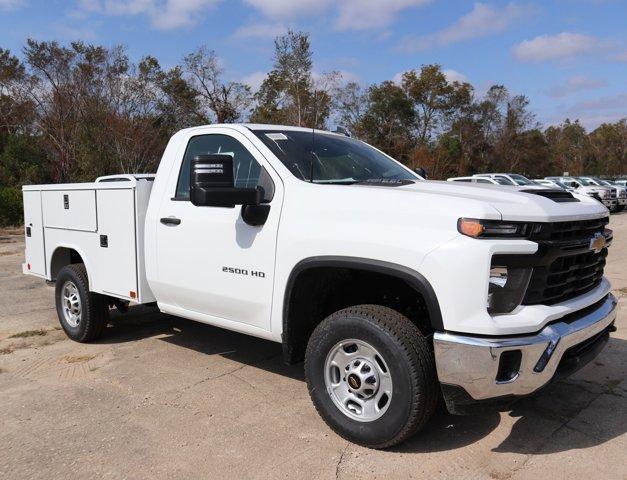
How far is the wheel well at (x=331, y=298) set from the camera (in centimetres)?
371

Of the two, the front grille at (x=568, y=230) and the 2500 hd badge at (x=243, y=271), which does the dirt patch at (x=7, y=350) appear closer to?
the 2500 hd badge at (x=243, y=271)

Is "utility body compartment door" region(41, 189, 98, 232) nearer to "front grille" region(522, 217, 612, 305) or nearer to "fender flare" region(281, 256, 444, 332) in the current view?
"fender flare" region(281, 256, 444, 332)

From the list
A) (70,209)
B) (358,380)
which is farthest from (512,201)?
(70,209)

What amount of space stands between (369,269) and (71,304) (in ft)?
12.6

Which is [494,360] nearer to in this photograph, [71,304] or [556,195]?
[556,195]

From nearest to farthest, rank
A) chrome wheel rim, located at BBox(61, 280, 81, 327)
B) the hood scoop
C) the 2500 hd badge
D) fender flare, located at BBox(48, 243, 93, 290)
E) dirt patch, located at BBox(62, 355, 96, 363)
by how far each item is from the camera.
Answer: the hood scoop, the 2500 hd badge, dirt patch, located at BBox(62, 355, 96, 363), fender flare, located at BBox(48, 243, 93, 290), chrome wheel rim, located at BBox(61, 280, 81, 327)

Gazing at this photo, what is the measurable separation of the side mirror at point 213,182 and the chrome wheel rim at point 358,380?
3.79 ft

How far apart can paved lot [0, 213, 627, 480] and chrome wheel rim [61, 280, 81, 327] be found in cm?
34

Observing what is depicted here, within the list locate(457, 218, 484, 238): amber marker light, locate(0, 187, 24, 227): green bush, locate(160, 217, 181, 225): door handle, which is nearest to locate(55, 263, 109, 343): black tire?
locate(160, 217, 181, 225): door handle

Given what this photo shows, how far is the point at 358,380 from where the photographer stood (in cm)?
346

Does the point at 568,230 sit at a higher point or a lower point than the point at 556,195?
lower

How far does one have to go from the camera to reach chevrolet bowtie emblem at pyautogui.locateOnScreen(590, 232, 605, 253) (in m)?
3.50

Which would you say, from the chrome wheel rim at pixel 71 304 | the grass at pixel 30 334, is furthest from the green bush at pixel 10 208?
the chrome wheel rim at pixel 71 304

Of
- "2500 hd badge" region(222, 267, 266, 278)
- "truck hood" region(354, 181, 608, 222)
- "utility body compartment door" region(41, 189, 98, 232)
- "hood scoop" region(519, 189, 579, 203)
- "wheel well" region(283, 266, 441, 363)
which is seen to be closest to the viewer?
"truck hood" region(354, 181, 608, 222)
